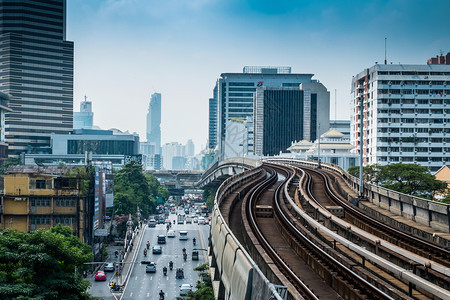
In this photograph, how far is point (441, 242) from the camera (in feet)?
74.9

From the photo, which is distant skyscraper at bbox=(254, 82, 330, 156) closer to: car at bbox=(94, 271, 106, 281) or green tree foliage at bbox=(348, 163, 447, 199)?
green tree foliage at bbox=(348, 163, 447, 199)

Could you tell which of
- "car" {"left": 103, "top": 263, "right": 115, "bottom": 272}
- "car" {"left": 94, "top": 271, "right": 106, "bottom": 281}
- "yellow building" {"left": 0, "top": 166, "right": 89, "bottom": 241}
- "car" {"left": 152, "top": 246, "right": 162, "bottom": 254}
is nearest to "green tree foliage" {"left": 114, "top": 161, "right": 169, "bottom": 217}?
"car" {"left": 152, "top": 246, "right": 162, "bottom": 254}

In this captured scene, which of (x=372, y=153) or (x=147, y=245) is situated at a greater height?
(x=372, y=153)

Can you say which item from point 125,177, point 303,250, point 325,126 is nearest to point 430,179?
Result: point 303,250

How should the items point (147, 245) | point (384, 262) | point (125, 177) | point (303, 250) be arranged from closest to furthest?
1. point (384, 262)
2. point (303, 250)
3. point (147, 245)
4. point (125, 177)

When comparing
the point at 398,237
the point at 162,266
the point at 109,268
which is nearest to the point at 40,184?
the point at 109,268

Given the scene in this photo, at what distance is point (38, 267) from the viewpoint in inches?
956

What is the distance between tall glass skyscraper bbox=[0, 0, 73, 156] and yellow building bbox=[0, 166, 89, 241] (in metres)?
115

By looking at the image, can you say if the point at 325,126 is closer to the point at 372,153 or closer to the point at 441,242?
the point at 372,153

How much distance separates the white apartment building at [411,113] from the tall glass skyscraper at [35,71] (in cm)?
11185

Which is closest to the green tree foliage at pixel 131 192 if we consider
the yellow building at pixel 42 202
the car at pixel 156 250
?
the car at pixel 156 250

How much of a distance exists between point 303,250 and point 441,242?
6.48 m

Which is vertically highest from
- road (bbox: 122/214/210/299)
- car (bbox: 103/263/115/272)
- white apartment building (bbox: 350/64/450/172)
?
white apartment building (bbox: 350/64/450/172)

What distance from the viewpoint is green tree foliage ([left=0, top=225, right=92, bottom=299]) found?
23.0 m
